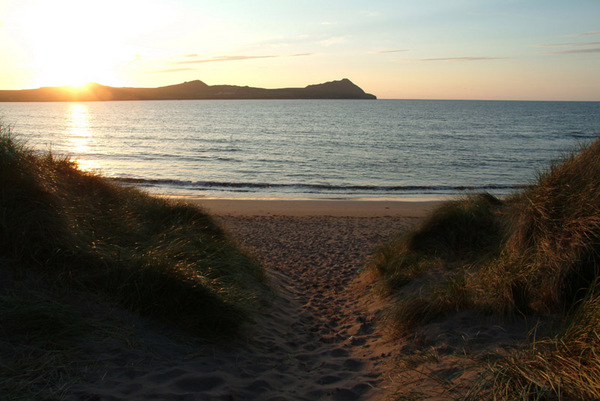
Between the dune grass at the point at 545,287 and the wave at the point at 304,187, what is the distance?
48.2 feet

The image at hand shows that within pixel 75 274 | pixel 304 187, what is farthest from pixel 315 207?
pixel 75 274

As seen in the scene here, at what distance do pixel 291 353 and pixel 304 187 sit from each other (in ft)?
55.1

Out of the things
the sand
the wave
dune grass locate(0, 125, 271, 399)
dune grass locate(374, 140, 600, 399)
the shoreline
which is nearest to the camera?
dune grass locate(374, 140, 600, 399)

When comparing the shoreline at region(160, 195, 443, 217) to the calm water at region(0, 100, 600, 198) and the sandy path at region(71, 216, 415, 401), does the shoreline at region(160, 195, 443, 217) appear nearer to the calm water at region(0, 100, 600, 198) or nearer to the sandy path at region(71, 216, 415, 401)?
the calm water at region(0, 100, 600, 198)

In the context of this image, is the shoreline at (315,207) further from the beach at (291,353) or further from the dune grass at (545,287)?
the dune grass at (545,287)

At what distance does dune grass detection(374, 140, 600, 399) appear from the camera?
9.71 ft

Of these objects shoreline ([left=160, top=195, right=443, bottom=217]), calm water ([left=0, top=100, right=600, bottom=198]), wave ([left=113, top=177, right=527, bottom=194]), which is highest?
calm water ([left=0, top=100, right=600, bottom=198])

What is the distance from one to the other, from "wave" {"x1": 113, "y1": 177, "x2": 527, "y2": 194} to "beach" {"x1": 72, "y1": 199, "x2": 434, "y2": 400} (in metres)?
10.8

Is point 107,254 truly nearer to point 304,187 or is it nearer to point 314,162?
point 304,187

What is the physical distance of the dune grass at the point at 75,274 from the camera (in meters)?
3.84

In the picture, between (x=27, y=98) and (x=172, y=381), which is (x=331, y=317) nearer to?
(x=172, y=381)

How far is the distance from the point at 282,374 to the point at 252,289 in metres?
2.23

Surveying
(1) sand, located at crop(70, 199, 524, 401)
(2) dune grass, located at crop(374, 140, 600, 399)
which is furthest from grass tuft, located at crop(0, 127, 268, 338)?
(2) dune grass, located at crop(374, 140, 600, 399)

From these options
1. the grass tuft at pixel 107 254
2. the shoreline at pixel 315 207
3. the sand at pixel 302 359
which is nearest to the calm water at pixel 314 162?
the shoreline at pixel 315 207
